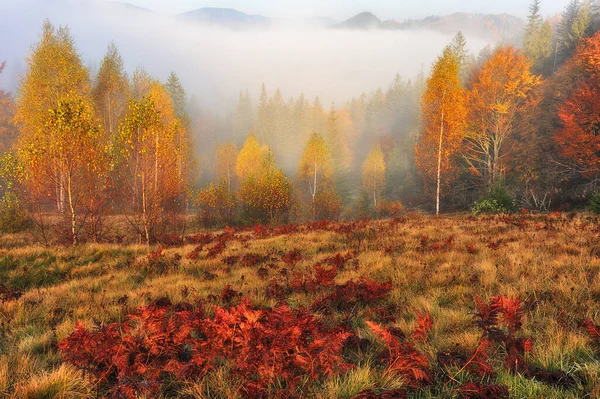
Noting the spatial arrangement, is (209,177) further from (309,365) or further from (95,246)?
(309,365)

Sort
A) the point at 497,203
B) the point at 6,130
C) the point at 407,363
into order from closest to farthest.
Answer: the point at 407,363, the point at 497,203, the point at 6,130

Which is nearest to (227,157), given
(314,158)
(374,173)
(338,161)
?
(314,158)

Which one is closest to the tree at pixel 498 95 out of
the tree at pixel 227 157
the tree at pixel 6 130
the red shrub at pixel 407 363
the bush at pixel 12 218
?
the red shrub at pixel 407 363

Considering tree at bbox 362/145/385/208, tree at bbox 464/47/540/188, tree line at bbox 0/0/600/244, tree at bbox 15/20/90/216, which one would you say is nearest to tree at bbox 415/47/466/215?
tree line at bbox 0/0/600/244

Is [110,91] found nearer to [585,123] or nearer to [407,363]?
[407,363]

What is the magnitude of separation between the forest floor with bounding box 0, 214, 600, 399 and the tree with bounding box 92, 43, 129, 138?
977 inches

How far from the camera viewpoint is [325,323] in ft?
12.4

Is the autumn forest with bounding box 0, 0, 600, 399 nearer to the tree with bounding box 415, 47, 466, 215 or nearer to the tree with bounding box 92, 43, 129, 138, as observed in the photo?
the tree with bounding box 415, 47, 466, 215

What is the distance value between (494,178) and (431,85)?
9.20 meters

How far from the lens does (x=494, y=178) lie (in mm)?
22297

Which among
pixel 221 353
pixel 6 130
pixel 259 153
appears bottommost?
pixel 221 353

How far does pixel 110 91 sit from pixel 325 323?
33590 millimetres

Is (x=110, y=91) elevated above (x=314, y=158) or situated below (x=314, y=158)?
above

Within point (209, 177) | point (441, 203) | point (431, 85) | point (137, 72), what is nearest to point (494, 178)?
point (441, 203)
